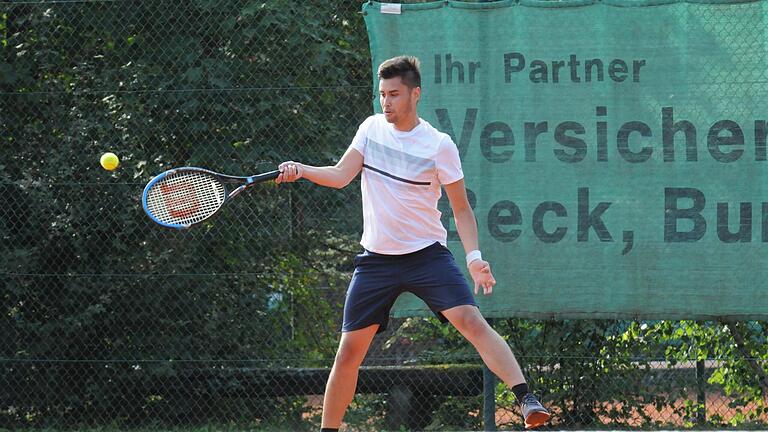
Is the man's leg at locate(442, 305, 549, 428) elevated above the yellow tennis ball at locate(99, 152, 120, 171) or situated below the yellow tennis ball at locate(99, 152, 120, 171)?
below

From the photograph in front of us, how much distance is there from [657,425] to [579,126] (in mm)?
1905

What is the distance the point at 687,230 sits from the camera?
584cm

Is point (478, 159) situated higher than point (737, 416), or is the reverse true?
point (478, 159)

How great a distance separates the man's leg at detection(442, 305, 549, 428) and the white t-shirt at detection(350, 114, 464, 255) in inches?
13.7

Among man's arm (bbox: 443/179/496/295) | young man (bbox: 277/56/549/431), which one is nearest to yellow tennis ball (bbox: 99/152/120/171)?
young man (bbox: 277/56/549/431)

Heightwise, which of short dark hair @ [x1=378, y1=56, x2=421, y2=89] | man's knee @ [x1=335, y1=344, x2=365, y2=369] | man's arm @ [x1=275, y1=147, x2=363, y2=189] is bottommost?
man's knee @ [x1=335, y1=344, x2=365, y2=369]

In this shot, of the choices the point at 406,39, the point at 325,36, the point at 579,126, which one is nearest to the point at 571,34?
the point at 579,126

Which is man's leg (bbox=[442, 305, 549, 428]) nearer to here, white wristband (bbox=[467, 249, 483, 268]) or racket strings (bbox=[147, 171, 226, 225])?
white wristband (bbox=[467, 249, 483, 268])

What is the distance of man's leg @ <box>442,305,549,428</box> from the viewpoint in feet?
13.6

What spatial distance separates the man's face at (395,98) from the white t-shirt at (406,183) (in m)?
0.08

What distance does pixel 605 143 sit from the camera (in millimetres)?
5895

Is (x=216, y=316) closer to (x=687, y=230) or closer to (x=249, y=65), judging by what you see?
(x=249, y=65)

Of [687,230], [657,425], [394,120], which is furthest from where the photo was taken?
[657,425]

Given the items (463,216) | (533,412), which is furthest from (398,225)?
(533,412)
